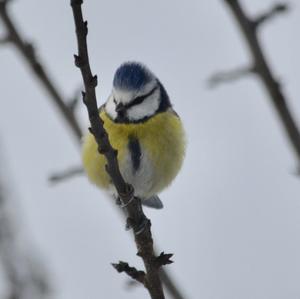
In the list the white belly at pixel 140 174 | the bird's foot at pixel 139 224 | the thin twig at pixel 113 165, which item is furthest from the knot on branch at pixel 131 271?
the white belly at pixel 140 174

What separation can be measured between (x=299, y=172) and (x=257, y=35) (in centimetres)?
53

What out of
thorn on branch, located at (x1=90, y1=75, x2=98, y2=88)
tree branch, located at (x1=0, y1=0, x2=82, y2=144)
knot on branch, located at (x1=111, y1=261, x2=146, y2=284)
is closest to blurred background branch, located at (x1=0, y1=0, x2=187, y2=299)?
tree branch, located at (x1=0, y1=0, x2=82, y2=144)

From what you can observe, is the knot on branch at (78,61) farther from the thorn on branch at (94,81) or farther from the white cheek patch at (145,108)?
the white cheek patch at (145,108)

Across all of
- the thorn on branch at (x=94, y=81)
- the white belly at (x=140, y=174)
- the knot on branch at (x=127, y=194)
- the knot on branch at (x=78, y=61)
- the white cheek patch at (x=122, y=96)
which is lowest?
the knot on branch at (x=127, y=194)

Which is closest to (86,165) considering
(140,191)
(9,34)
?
(140,191)

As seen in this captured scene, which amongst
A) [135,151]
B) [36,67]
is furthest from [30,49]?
[135,151]

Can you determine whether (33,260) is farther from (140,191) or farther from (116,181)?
(140,191)

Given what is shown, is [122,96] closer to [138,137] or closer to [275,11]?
[138,137]

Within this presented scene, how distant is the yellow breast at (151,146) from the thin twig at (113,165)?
1.02m

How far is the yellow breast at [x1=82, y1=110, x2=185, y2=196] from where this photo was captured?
3527 millimetres

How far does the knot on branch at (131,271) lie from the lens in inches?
85.7

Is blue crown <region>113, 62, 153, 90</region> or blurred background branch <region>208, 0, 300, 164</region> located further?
blue crown <region>113, 62, 153, 90</region>

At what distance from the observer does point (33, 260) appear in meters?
2.54

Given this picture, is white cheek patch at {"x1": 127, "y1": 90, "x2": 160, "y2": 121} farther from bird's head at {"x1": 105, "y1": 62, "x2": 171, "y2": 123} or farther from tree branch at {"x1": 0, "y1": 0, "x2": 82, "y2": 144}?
tree branch at {"x1": 0, "y1": 0, "x2": 82, "y2": 144}
